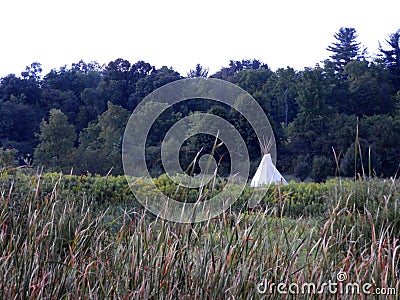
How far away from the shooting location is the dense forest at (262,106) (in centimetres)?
1697

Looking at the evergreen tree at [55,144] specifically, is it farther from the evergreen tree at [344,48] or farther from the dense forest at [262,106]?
the evergreen tree at [344,48]

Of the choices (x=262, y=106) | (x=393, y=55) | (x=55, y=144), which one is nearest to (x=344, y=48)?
(x=393, y=55)

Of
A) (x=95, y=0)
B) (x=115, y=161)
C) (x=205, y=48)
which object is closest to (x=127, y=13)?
(x=95, y=0)

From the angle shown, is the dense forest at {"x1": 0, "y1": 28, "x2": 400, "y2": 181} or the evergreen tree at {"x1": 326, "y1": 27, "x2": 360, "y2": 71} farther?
the evergreen tree at {"x1": 326, "y1": 27, "x2": 360, "y2": 71}

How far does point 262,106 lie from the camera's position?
19.0 metres

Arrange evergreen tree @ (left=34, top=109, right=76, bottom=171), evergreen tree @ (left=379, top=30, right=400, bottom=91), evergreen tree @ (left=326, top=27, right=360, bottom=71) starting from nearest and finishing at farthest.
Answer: evergreen tree @ (left=34, top=109, right=76, bottom=171) < evergreen tree @ (left=379, top=30, right=400, bottom=91) < evergreen tree @ (left=326, top=27, right=360, bottom=71)

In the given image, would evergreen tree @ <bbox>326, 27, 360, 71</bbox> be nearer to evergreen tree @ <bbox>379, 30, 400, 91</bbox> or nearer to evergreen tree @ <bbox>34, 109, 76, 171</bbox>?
evergreen tree @ <bbox>379, 30, 400, 91</bbox>

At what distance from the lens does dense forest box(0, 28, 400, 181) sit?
16969 millimetres

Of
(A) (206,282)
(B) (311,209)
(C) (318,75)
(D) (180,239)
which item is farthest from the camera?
(C) (318,75)

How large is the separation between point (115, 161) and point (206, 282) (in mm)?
14644

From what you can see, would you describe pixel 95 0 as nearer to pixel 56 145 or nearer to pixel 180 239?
pixel 56 145

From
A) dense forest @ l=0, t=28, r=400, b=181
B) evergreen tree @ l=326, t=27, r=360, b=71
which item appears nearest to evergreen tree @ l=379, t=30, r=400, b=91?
dense forest @ l=0, t=28, r=400, b=181

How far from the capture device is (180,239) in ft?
7.98

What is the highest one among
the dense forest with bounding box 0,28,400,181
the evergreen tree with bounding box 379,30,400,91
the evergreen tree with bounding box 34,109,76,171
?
the evergreen tree with bounding box 379,30,400,91
